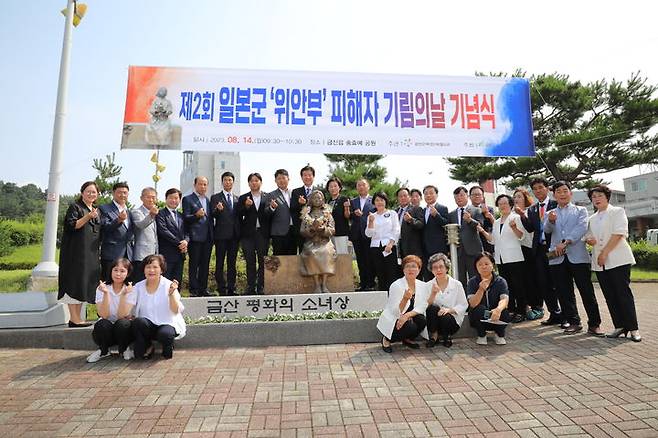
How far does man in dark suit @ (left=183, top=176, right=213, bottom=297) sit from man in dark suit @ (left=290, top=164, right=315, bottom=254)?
1.31m

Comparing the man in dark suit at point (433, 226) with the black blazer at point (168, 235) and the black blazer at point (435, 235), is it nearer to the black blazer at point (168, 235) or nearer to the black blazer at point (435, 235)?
the black blazer at point (435, 235)

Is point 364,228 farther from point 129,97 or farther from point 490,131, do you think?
point 129,97

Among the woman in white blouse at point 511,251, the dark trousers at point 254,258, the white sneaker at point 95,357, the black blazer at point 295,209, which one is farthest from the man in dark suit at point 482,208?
the white sneaker at point 95,357

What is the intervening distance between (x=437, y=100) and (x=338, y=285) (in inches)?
167

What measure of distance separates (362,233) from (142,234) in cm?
332

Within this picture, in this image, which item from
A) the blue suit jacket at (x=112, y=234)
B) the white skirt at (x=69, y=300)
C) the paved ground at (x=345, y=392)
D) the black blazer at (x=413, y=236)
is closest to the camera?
the paved ground at (x=345, y=392)

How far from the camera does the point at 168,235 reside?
19.4 feet

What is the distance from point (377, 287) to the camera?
7.25 m

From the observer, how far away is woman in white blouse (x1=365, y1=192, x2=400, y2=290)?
21.3 ft

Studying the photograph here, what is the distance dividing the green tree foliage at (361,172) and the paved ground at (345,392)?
1443 cm

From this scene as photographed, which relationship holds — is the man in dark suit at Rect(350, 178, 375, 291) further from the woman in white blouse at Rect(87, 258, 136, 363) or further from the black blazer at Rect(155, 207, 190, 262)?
the woman in white blouse at Rect(87, 258, 136, 363)

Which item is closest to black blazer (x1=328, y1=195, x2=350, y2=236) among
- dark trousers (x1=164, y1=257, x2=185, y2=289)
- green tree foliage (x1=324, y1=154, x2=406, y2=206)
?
dark trousers (x1=164, y1=257, x2=185, y2=289)

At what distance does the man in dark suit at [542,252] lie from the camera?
5.84 m

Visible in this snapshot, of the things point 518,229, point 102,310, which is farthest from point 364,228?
point 102,310
